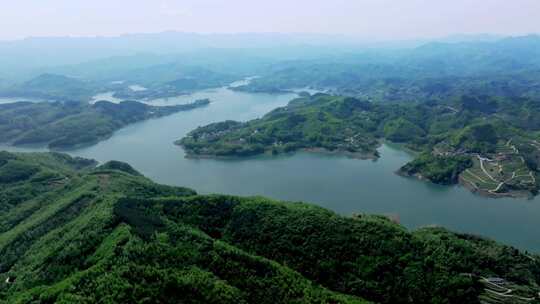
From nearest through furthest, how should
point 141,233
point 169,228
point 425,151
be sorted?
point 141,233 < point 169,228 < point 425,151

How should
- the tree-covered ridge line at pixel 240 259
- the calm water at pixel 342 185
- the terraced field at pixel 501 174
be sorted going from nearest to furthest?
the tree-covered ridge line at pixel 240 259 → the calm water at pixel 342 185 → the terraced field at pixel 501 174

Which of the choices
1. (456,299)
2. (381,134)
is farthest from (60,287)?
(381,134)

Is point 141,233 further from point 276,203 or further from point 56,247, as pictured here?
point 276,203

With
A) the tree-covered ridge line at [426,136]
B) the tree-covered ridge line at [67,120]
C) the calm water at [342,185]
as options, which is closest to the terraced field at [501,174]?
the tree-covered ridge line at [426,136]

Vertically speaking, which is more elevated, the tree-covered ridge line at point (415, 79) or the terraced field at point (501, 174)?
the terraced field at point (501, 174)

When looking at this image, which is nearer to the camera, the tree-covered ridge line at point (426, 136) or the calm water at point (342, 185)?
the calm water at point (342, 185)

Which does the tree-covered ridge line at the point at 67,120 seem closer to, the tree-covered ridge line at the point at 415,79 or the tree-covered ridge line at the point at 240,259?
the tree-covered ridge line at the point at 240,259
